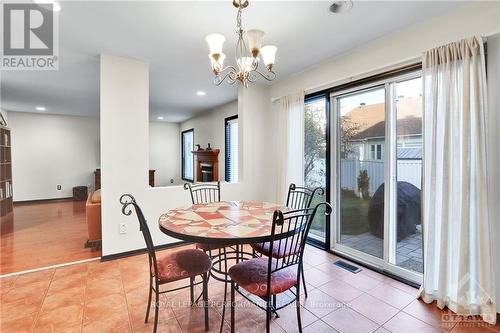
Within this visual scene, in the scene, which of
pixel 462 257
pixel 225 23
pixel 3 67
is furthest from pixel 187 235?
pixel 3 67

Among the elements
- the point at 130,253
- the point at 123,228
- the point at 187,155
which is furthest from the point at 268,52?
the point at 187,155

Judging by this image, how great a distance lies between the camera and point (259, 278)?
5.46ft

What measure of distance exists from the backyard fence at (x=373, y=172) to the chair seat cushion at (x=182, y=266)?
2.11 metres

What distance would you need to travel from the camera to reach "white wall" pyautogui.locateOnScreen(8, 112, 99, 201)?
21.6 feet

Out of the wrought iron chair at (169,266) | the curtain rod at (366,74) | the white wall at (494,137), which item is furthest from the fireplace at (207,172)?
the white wall at (494,137)

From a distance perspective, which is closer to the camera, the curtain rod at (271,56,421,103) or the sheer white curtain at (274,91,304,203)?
the curtain rod at (271,56,421,103)

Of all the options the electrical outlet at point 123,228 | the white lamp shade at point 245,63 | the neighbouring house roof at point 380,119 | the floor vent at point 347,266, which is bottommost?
the floor vent at point 347,266

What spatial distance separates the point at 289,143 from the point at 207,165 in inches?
116

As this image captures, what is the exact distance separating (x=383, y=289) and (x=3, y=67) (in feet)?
17.6

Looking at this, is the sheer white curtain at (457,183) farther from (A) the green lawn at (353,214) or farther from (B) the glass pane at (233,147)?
(B) the glass pane at (233,147)

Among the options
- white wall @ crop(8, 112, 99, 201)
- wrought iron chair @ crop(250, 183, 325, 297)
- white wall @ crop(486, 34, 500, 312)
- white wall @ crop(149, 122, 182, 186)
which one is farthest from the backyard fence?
white wall @ crop(8, 112, 99, 201)

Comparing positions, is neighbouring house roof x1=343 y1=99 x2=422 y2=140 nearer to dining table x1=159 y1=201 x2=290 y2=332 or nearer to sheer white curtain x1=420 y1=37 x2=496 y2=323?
sheer white curtain x1=420 y1=37 x2=496 y2=323

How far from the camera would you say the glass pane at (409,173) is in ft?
8.32

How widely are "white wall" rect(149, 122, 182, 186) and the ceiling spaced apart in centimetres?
448
